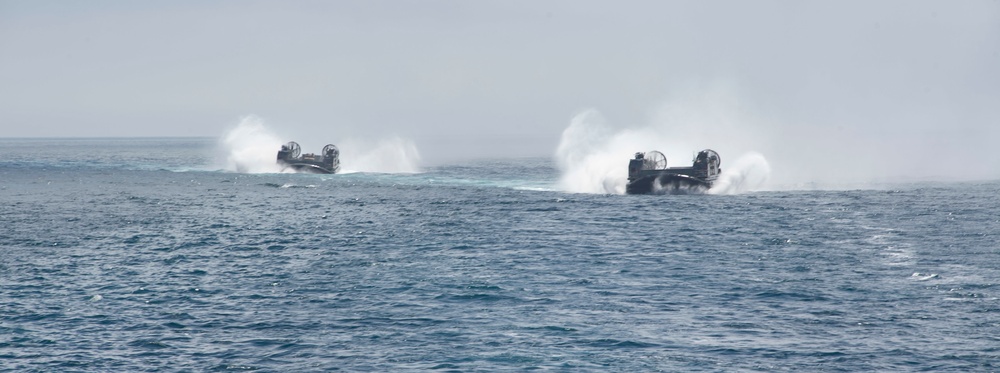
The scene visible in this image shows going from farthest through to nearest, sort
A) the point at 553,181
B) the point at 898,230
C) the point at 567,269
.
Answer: the point at 553,181 → the point at 898,230 → the point at 567,269

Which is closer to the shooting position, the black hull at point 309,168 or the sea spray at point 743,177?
the sea spray at point 743,177

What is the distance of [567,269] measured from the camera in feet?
157

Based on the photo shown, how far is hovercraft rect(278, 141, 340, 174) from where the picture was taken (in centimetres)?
13838

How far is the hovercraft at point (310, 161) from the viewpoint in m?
138

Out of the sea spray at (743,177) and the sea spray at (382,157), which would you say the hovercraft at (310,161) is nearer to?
the sea spray at (382,157)

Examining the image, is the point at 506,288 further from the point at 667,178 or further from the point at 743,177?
the point at 743,177

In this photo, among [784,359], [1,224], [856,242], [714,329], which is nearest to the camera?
[784,359]

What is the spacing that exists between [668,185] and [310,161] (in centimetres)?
6505

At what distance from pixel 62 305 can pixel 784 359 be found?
1145 inches

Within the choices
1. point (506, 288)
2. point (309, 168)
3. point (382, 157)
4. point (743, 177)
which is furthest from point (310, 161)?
point (506, 288)

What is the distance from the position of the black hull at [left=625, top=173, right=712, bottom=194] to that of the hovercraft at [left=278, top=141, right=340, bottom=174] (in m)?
57.7

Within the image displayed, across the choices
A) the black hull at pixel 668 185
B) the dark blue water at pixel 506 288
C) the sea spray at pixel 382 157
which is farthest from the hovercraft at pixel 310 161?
the black hull at pixel 668 185

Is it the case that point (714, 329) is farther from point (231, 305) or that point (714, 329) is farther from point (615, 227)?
point (615, 227)

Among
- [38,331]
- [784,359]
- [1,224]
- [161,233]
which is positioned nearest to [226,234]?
[161,233]
